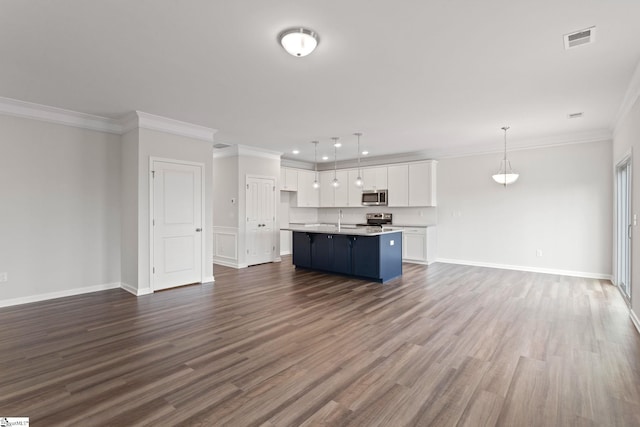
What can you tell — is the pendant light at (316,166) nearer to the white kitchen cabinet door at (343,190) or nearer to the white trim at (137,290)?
the white kitchen cabinet door at (343,190)

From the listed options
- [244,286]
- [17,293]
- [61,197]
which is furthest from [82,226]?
[244,286]

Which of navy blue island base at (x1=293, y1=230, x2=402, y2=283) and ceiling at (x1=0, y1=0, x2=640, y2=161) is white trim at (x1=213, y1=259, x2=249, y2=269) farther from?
ceiling at (x1=0, y1=0, x2=640, y2=161)

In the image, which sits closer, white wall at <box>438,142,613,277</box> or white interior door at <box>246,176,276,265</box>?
white wall at <box>438,142,613,277</box>

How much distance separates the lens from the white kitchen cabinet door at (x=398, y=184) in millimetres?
8023

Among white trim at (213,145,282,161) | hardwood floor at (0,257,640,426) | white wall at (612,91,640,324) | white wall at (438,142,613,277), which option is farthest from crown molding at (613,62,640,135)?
white trim at (213,145,282,161)

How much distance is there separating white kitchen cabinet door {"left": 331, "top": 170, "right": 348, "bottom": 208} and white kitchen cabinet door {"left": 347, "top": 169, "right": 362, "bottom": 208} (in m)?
0.06

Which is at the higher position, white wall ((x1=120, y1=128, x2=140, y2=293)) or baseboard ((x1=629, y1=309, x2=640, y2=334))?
white wall ((x1=120, y1=128, x2=140, y2=293))

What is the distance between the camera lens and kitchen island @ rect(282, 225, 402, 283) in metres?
5.61

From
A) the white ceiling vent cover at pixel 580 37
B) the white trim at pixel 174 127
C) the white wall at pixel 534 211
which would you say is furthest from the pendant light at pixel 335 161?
the white ceiling vent cover at pixel 580 37

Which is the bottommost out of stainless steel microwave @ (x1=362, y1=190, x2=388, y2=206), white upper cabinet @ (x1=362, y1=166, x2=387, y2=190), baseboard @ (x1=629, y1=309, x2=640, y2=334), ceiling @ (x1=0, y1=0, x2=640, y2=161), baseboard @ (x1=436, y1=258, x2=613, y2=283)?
baseboard @ (x1=629, y1=309, x2=640, y2=334)

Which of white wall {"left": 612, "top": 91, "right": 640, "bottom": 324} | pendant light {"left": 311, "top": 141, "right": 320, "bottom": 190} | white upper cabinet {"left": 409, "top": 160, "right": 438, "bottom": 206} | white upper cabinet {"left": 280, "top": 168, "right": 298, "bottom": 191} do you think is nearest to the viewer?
white wall {"left": 612, "top": 91, "right": 640, "bottom": 324}

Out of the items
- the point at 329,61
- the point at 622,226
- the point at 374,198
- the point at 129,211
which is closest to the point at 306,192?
the point at 374,198

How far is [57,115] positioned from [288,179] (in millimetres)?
5206

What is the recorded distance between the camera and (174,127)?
16.9 ft
